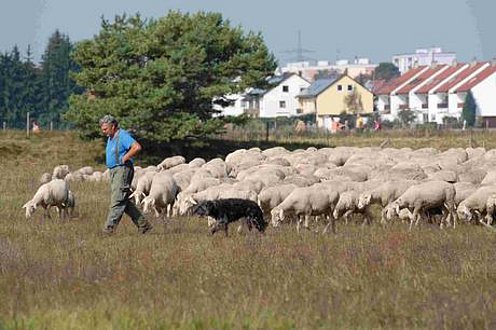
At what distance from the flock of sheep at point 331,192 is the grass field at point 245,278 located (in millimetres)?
882

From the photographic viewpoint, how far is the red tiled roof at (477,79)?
11918 cm

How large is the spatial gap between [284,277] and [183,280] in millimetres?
1174

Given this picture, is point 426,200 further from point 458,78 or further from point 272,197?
point 458,78

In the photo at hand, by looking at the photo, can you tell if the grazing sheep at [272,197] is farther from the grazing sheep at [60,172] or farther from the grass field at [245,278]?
the grazing sheep at [60,172]

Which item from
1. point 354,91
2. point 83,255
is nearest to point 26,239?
point 83,255

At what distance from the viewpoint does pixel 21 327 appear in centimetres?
1045

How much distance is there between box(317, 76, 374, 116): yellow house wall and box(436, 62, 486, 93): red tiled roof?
795 centimetres

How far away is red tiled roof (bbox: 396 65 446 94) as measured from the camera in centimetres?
13312

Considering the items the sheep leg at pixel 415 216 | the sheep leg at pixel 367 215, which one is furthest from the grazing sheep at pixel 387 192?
the sheep leg at pixel 415 216

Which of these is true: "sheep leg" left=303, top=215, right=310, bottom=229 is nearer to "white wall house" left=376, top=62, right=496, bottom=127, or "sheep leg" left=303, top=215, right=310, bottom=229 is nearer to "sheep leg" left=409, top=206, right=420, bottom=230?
"sheep leg" left=409, top=206, right=420, bottom=230

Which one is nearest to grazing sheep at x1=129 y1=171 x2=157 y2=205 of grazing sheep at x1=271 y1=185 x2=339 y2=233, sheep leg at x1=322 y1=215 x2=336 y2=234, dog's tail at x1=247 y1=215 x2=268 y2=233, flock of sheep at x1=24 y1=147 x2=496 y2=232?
flock of sheep at x1=24 y1=147 x2=496 y2=232

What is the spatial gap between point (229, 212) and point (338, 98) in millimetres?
110853

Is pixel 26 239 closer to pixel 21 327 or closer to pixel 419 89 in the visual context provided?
→ pixel 21 327

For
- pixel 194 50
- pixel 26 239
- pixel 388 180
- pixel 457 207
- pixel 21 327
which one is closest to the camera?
pixel 21 327
